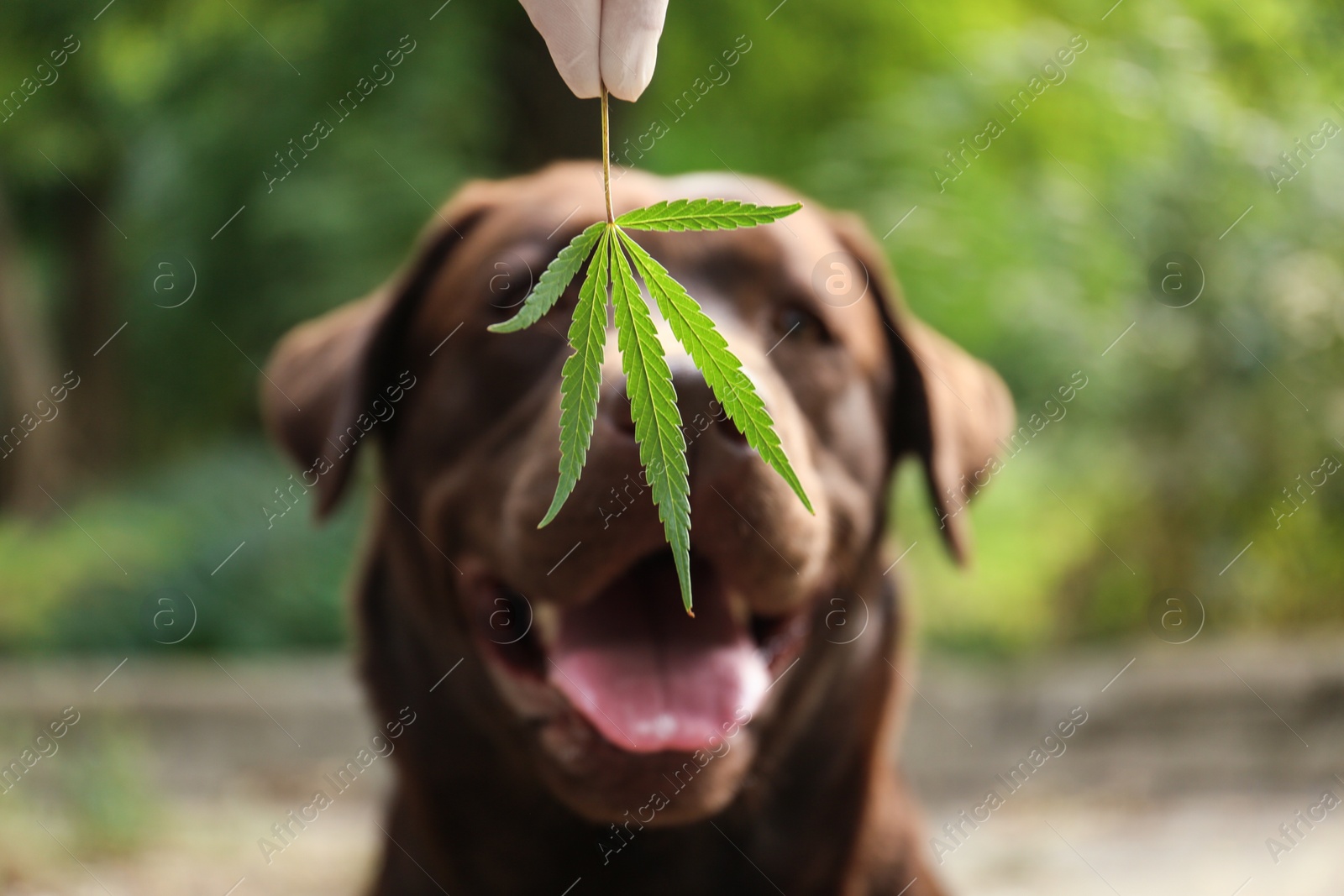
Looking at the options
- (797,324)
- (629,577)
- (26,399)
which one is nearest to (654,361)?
(629,577)

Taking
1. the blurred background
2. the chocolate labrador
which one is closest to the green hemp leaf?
the chocolate labrador

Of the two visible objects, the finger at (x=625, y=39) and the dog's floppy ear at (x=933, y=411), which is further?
the dog's floppy ear at (x=933, y=411)

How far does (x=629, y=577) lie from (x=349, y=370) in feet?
2.42

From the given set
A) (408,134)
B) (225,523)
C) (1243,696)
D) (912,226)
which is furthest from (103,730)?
(1243,696)

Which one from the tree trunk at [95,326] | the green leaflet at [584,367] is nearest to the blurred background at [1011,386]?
the tree trunk at [95,326]

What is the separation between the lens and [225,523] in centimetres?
776

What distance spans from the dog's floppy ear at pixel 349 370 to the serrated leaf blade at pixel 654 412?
6.09 ft

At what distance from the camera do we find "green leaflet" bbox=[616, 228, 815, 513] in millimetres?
710

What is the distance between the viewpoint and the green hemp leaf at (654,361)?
0.70m

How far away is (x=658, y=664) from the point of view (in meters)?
2.08

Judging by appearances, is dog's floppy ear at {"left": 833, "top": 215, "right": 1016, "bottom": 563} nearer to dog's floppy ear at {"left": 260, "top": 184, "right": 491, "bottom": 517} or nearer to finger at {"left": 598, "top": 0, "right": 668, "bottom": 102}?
dog's floppy ear at {"left": 260, "top": 184, "right": 491, "bottom": 517}

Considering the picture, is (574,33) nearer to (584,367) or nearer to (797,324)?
(584,367)

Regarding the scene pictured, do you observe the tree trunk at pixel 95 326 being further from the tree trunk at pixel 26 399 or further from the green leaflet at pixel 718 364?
the green leaflet at pixel 718 364

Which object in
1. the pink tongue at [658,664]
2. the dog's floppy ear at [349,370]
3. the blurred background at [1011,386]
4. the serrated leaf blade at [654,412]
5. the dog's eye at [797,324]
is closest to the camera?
the serrated leaf blade at [654,412]
